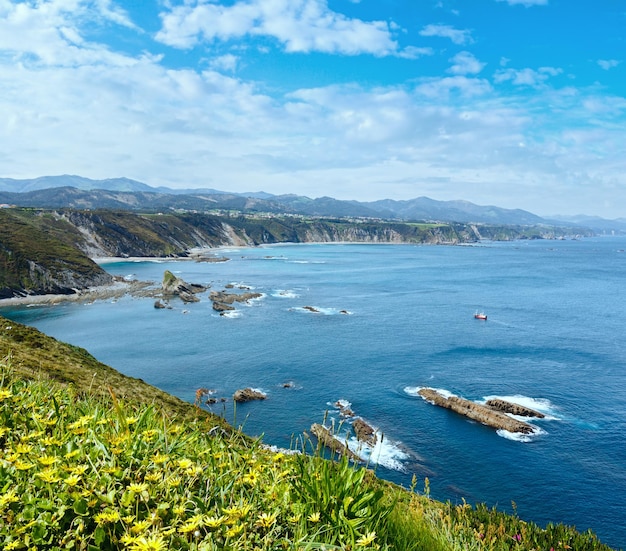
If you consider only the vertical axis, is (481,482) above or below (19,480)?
below

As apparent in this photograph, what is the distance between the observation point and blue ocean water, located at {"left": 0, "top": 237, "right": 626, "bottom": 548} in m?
37.6

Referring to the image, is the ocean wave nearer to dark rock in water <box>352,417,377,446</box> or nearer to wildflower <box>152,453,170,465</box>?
dark rock in water <box>352,417,377,446</box>

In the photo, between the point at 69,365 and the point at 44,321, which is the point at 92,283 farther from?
the point at 69,365

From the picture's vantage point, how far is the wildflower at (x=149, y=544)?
2.88m

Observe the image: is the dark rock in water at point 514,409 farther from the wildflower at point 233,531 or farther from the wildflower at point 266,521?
the wildflower at point 233,531

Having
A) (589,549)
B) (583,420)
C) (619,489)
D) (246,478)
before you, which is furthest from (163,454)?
(583,420)

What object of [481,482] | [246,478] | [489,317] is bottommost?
[481,482]

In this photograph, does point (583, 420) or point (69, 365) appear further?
point (583, 420)

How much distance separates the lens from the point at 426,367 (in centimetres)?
6125

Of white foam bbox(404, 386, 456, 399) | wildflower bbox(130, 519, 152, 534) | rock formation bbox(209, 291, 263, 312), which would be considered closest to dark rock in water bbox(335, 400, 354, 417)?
white foam bbox(404, 386, 456, 399)

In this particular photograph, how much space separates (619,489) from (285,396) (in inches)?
1308

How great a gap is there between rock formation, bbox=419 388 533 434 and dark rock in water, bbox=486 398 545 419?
1118 mm

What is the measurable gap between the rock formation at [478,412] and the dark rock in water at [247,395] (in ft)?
64.2

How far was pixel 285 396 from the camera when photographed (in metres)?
51.2
